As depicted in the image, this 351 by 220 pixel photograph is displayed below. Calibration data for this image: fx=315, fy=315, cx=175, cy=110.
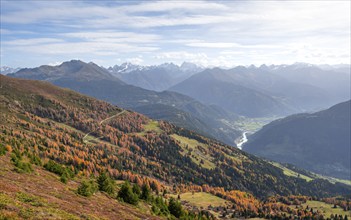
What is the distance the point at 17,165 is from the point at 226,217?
145412 mm

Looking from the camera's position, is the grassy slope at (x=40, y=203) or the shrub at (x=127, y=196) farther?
the shrub at (x=127, y=196)

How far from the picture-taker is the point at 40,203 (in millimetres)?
40000

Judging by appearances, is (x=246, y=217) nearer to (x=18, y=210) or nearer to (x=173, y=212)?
(x=173, y=212)

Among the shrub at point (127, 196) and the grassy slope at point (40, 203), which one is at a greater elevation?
the grassy slope at point (40, 203)

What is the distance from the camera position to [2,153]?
75.6 m

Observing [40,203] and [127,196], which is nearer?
[40,203]

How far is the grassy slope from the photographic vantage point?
34719 mm

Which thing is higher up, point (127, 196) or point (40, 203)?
point (40, 203)

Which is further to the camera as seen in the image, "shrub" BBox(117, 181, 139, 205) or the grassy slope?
"shrub" BBox(117, 181, 139, 205)

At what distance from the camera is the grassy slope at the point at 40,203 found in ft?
114

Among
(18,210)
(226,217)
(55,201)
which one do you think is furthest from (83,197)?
(226,217)

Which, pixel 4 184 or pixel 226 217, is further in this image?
pixel 226 217

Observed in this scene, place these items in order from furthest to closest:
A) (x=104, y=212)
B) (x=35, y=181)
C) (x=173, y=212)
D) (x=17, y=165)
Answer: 1. (x=173, y=212)
2. (x=17, y=165)
3. (x=35, y=181)
4. (x=104, y=212)

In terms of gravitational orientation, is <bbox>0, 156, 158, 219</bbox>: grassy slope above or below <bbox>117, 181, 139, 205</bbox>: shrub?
above
